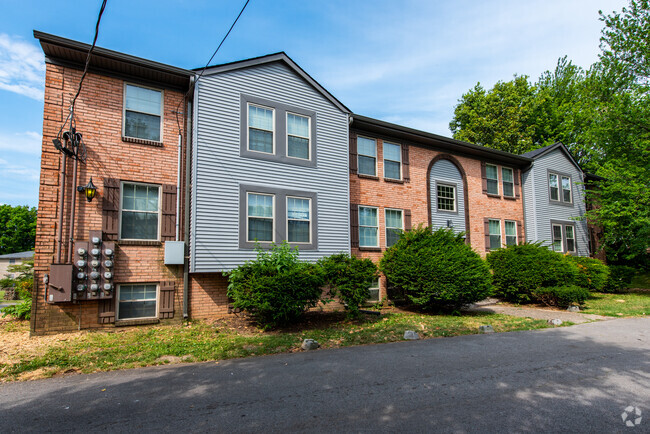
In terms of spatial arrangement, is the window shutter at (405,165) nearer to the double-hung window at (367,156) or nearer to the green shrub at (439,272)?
the double-hung window at (367,156)

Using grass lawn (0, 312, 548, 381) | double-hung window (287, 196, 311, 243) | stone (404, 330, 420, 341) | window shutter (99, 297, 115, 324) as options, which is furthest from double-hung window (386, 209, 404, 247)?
window shutter (99, 297, 115, 324)

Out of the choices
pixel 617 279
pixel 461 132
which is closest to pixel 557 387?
pixel 617 279

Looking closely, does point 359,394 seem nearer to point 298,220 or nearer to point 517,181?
point 298,220

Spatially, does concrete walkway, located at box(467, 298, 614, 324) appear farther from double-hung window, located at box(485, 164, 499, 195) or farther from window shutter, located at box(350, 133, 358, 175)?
window shutter, located at box(350, 133, 358, 175)

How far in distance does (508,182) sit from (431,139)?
5733 mm

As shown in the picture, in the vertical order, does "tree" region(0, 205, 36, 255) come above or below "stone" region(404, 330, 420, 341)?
above

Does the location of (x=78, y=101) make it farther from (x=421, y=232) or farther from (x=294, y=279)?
(x=421, y=232)

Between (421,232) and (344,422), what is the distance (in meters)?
9.44

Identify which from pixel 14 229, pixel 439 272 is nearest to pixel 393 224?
pixel 439 272

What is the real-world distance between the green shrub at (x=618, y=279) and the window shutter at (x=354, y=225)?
547 inches

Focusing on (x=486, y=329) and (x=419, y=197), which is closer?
(x=486, y=329)

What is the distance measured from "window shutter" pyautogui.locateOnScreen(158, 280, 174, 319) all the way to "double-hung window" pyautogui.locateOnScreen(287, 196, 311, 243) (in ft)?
11.7

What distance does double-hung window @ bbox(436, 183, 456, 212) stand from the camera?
16.2 metres

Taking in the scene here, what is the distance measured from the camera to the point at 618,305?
46.5 feet
